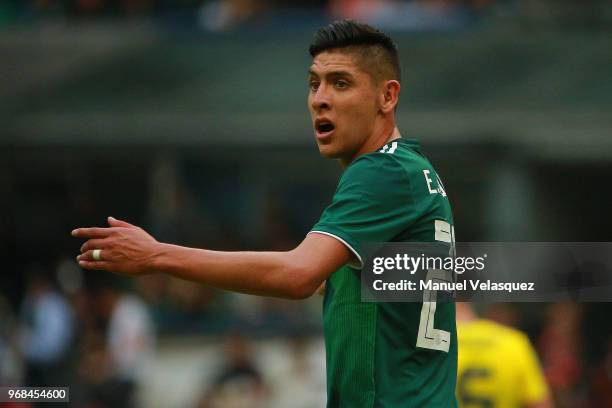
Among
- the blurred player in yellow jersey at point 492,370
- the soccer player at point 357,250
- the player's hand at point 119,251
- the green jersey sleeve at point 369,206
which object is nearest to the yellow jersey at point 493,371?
the blurred player in yellow jersey at point 492,370

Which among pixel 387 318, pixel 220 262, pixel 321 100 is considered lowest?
pixel 387 318

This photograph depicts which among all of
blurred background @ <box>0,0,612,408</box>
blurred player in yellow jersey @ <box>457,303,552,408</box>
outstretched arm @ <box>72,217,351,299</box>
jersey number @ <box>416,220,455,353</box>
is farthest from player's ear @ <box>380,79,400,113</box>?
blurred background @ <box>0,0,612,408</box>

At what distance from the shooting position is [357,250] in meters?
4.48

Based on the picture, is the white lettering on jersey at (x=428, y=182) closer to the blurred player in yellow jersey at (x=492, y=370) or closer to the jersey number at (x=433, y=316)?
the jersey number at (x=433, y=316)

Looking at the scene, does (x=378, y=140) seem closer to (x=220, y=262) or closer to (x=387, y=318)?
(x=387, y=318)

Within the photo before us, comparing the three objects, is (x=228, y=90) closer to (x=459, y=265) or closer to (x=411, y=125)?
(x=411, y=125)

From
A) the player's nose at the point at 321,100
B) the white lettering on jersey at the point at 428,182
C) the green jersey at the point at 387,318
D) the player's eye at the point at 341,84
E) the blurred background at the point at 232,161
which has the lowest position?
the green jersey at the point at 387,318

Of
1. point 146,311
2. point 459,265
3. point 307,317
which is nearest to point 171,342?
point 146,311

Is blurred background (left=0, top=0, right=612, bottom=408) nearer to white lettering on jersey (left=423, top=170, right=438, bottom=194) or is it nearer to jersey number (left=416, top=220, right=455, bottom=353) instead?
jersey number (left=416, top=220, right=455, bottom=353)

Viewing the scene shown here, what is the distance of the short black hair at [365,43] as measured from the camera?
4879 mm

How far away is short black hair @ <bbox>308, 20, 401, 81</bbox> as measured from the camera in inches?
192

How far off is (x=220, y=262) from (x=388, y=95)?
998mm

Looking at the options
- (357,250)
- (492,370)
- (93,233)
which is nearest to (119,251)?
(93,233)

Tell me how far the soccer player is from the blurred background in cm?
772
